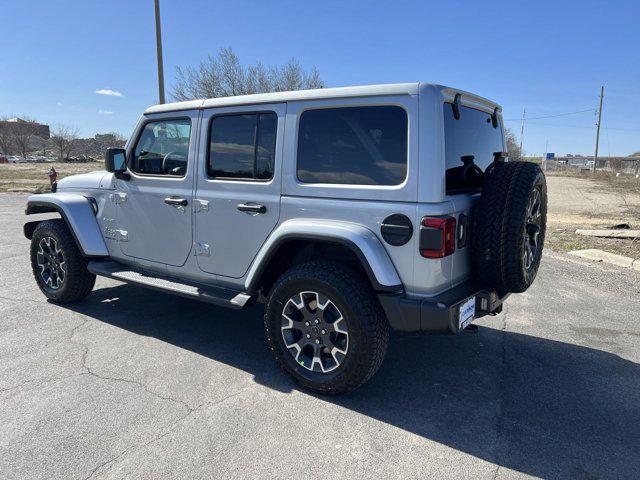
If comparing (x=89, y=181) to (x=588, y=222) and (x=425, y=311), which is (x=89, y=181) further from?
(x=588, y=222)

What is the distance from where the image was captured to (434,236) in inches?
110

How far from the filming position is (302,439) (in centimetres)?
277

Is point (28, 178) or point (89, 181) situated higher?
point (89, 181)

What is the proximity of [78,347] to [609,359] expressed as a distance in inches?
179

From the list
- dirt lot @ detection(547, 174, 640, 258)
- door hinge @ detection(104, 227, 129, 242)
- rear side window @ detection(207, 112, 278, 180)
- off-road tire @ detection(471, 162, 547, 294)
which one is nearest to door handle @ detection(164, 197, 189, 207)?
rear side window @ detection(207, 112, 278, 180)

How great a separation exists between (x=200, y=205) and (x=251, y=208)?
584 mm

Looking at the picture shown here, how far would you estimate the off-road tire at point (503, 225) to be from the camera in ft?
9.95

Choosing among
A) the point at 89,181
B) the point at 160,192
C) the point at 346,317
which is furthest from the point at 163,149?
the point at 346,317

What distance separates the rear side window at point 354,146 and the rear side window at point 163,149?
126cm

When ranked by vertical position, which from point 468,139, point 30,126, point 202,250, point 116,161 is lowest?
point 202,250

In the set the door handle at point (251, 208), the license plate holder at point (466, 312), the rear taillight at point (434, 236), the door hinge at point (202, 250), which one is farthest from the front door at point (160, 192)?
the license plate holder at point (466, 312)

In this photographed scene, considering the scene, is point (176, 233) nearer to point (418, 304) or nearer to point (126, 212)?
point (126, 212)

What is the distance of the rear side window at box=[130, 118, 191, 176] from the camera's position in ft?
13.3

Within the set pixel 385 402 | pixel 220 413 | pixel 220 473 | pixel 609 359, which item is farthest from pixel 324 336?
pixel 609 359
